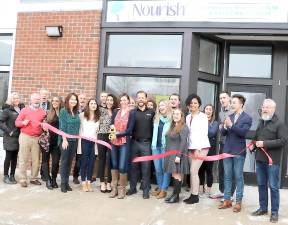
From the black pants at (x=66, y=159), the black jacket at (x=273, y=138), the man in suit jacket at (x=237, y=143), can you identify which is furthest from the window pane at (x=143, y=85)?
the black jacket at (x=273, y=138)

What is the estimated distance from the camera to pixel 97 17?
882 centimetres

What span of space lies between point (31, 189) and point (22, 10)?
4.07 m

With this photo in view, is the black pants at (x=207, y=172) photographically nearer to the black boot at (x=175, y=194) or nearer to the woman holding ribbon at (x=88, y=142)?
the black boot at (x=175, y=194)

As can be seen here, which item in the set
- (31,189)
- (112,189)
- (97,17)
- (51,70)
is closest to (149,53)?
(97,17)

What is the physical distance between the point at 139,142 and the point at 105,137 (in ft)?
2.01

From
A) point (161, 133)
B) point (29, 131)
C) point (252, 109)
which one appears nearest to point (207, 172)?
point (161, 133)

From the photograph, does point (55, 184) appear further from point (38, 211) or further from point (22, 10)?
point (22, 10)

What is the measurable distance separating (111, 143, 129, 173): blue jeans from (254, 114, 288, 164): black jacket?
7.06 ft

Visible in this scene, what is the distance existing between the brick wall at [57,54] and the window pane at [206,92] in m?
2.13

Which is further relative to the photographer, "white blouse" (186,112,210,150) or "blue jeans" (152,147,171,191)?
"blue jeans" (152,147,171,191)

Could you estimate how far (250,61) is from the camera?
881 cm

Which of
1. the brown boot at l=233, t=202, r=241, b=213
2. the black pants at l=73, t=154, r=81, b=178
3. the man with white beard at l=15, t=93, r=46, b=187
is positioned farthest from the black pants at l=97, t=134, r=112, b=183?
the brown boot at l=233, t=202, r=241, b=213

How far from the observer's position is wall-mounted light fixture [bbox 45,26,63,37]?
353 inches

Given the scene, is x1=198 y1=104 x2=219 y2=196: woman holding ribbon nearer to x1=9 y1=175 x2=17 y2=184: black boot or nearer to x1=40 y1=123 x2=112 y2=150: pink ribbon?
x1=40 y1=123 x2=112 y2=150: pink ribbon
